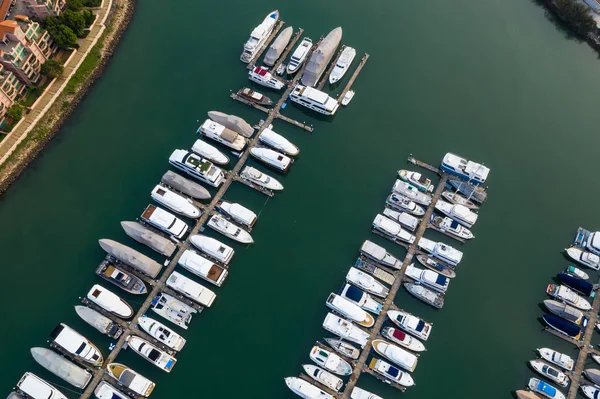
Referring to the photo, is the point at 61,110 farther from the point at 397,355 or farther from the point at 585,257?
the point at 585,257

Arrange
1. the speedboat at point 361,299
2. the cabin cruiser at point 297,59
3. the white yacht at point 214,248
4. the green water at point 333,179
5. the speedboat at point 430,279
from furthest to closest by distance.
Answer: the cabin cruiser at point 297,59, the white yacht at point 214,248, the speedboat at point 430,279, the speedboat at point 361,299, the green water at point 333,179

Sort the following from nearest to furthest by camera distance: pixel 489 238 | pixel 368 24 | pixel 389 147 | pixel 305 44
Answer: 1. pixel 489 238
2. pixel 389 147
3. pixel 305 44
4. pixel 368 24

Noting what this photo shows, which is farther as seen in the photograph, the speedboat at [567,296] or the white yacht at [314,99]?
the white yacht at [314,99]

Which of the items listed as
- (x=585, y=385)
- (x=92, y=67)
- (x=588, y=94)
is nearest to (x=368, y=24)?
(x=588, y=94)

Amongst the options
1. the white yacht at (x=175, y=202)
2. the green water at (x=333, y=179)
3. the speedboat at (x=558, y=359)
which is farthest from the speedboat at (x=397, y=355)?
the white yacht at (x=175, y=202)

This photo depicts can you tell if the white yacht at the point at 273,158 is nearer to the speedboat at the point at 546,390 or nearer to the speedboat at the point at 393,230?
the speedboat at the point at 393,230

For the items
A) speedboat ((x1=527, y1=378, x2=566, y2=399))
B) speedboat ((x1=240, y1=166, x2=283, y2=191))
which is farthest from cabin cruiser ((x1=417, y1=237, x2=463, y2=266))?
speedboat ((x1=240, y1=166, x2=283, y2=191))

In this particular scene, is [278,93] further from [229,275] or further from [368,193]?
[229,275]
